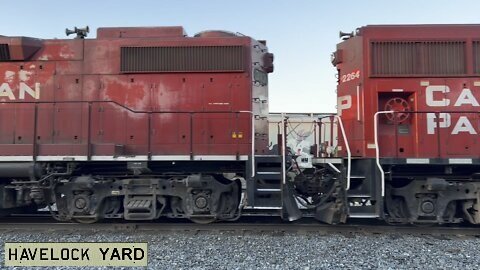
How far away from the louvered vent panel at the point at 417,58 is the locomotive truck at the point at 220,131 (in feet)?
0.06

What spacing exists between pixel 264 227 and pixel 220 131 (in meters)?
1.88

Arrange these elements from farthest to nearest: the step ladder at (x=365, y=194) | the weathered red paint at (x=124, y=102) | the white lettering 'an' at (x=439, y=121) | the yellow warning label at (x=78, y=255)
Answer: the weathered red paint at (x=124, y=102), the white lettering 'an' at (x=439, y=121), the step ladder at (x=365, y=194), the yellow warning label at (x=78, y=255)

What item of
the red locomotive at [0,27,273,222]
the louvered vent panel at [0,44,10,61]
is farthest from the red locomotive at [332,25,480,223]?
the louvered vent panel at [0,44,10,61]

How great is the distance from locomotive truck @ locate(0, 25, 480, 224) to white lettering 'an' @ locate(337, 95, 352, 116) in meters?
0.03

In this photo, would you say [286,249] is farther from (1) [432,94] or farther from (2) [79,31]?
(2) [79,31]

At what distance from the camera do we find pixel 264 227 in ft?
20.9

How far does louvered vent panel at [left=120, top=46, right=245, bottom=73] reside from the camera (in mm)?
6938

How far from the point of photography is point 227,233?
6.12 m

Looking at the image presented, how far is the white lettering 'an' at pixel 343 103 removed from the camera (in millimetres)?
6910

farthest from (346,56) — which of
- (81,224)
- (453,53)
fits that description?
(81,224)

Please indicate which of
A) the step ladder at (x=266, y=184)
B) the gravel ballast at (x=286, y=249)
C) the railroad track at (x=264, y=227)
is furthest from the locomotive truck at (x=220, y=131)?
the gravel ballast at (x=286, y=249)

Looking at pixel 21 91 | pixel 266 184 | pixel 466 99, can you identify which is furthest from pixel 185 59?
pixel 466 99

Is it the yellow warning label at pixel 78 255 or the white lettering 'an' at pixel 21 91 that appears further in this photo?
the white lettering 'an' at pixel 21 91

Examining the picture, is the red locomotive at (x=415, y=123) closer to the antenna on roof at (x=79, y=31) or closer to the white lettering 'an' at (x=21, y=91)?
the antenna on roof at (x=79, y=31)
